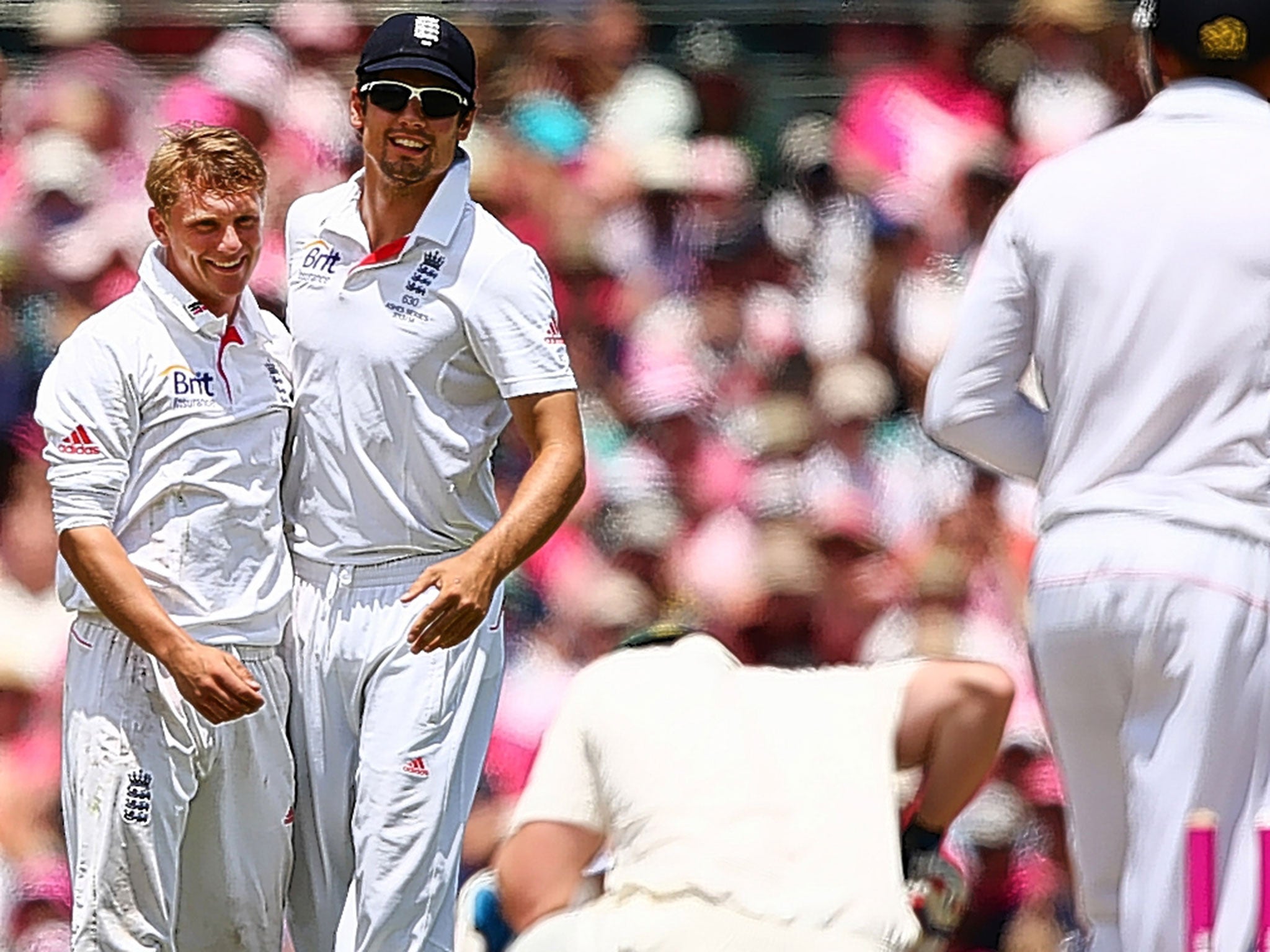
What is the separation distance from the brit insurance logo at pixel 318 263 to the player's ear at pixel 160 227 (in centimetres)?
21

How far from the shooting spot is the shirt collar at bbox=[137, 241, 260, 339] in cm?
401

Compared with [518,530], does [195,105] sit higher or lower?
higher

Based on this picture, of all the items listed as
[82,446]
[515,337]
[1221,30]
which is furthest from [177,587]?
[1221,30]

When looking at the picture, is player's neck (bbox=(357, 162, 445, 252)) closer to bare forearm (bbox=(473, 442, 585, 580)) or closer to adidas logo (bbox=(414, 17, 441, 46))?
adidas logo (bbox=(414, 17, 441, 46))

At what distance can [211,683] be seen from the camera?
3773 mm

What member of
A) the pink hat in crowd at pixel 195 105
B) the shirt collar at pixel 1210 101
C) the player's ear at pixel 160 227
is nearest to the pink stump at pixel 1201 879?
the shirt collar at pixel 1210 101

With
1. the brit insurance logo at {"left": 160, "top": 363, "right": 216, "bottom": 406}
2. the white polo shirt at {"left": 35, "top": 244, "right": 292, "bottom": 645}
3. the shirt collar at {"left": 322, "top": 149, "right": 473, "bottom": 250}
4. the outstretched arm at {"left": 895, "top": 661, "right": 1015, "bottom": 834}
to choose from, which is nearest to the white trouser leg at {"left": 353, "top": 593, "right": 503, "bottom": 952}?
the white polo shirt at {"left": 35, "top": 244, "right": 292, "bottom": 645}

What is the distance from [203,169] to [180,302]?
0.71ft

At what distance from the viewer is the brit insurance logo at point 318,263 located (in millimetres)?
4043

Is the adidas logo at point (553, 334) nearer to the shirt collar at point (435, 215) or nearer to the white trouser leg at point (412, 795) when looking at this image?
the shirt collar at point (435, 215)

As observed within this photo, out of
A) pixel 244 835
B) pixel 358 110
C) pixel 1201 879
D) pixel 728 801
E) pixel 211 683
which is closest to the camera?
pixel 1201 879

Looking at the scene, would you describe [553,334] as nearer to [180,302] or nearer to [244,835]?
[180,302]

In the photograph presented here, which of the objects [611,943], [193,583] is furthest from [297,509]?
[611,943]

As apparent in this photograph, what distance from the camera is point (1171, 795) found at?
2975mm
